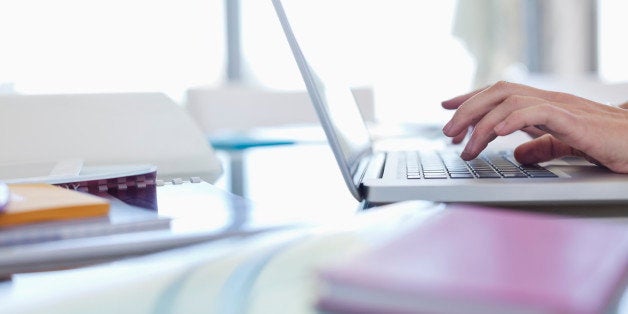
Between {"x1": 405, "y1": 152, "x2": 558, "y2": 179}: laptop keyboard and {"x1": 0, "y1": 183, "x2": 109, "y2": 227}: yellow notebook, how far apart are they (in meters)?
→ 0.33

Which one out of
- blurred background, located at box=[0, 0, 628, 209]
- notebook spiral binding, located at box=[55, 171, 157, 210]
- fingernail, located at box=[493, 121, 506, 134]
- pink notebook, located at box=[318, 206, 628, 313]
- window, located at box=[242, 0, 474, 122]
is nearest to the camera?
pink notebook, located at box=[318, 206, 628, 313]

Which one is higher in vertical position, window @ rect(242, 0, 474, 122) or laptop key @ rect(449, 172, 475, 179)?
window @ rect(242, 0, 474, 122)

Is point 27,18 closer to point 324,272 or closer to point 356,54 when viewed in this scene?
point 356,54

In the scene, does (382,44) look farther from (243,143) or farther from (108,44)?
(243,143)

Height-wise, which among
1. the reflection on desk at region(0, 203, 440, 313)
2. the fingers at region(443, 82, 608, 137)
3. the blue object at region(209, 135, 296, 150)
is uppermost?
the fingers at region(443, 82, 608, 137)

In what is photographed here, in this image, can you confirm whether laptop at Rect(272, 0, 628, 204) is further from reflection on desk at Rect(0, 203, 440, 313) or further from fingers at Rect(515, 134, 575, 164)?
reflection on desk at Rect(0, 203, 440, 313)

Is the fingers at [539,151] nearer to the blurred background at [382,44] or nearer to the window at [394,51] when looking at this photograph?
the blurred background at [382,44]

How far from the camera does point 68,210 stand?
445mm

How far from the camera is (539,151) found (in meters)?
0.86

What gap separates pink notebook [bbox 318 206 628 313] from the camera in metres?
0.22

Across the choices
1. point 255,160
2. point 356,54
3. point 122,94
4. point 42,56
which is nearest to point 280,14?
point 122,94

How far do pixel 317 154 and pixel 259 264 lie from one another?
0.95 meters

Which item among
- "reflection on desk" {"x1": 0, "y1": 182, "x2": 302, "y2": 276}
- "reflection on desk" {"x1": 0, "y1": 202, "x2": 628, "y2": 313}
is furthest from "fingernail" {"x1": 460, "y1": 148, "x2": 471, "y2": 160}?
"reflection on desk" {"x1": 0, "y1": 202, "x2": 628, "y2": 313}

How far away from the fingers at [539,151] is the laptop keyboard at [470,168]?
13 mm
